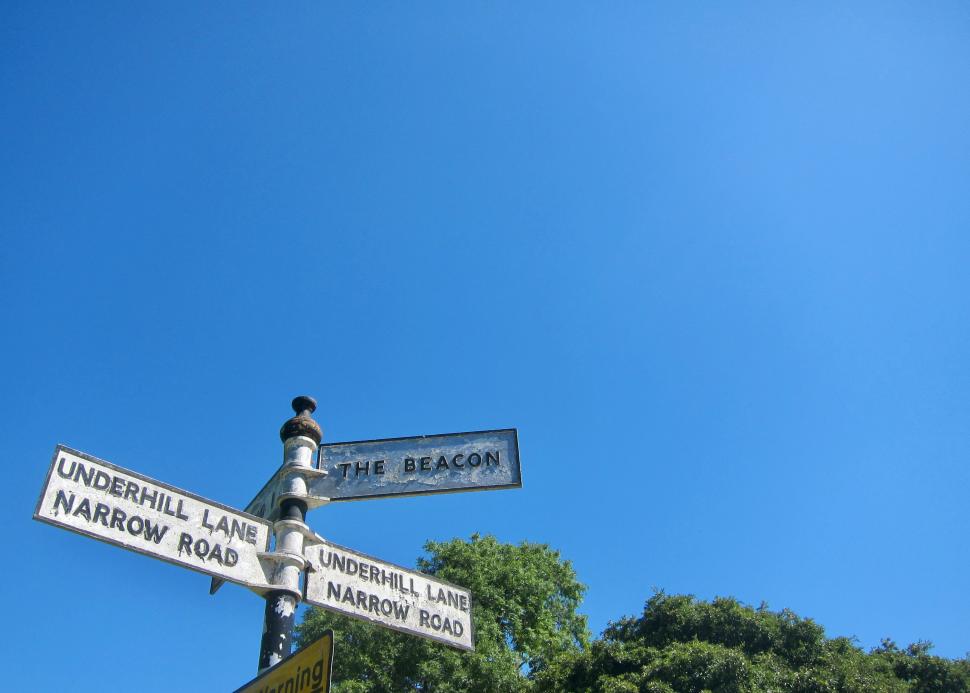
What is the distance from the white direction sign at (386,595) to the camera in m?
4.21

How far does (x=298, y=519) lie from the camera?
4.34m

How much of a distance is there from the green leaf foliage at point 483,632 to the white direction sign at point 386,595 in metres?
11.5

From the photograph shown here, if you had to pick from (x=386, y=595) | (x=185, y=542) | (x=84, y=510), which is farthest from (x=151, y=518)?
(x=386, y=595)

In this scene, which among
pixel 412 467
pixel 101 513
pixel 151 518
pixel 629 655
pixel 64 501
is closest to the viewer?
pixel 64 501

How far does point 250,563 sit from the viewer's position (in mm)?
4031

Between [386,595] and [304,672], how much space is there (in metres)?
1.58

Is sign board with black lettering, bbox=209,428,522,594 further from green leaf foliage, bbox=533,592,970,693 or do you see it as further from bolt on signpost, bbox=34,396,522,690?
green leaf foliage, bbox=533,592,970,693

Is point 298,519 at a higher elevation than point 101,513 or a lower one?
higher

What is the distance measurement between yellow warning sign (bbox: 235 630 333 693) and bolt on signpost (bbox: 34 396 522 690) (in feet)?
0.04

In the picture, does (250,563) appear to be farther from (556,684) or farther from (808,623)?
(808,623)

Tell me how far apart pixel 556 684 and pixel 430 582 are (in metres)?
14.5

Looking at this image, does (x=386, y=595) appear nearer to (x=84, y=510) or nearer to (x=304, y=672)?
(x=304, y=672)

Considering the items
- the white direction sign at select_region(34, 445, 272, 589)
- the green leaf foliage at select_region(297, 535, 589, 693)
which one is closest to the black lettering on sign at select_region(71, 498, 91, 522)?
the white direction sign at select_region(34, 445, 272, 589)

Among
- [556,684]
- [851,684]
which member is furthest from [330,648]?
[556,684]
